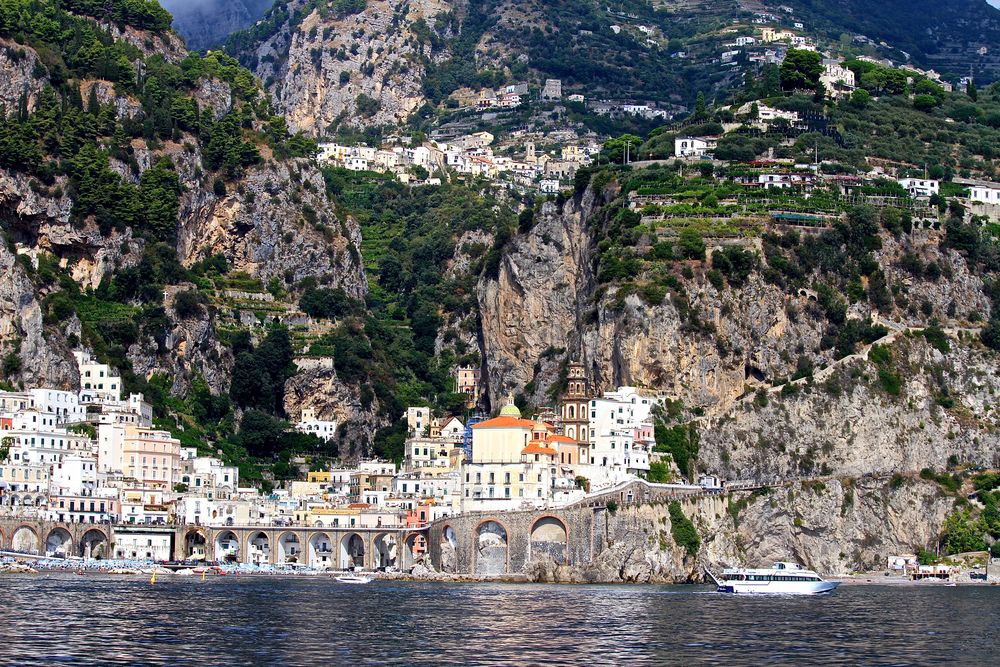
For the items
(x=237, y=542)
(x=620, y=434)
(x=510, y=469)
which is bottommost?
(x=237, y=542)

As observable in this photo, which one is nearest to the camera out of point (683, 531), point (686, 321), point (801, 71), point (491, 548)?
point (683, 531)

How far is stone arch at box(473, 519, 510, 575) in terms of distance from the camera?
116 meters

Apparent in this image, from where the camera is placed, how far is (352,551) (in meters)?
129

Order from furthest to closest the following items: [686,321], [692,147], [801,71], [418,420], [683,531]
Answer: [801,71], [692,147], [418,420], [686,321], [683,531]

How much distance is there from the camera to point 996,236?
148875mm

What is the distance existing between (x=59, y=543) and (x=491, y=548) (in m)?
26.7

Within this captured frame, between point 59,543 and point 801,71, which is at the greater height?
point 801,71

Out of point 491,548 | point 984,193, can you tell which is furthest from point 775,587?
point 984,193

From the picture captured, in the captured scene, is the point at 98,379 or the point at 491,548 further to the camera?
the point at 98,379

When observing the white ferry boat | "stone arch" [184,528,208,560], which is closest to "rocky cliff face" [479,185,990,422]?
the white ferry boat

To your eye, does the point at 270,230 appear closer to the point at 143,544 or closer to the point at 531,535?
the point at 143,544

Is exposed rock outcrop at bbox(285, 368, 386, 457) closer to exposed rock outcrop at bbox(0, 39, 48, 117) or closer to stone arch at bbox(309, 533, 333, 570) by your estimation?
stone arch at bbox(309, 533, 333, 570)

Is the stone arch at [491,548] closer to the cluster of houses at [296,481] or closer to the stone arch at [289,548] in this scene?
the cluster of houses at [296,481]

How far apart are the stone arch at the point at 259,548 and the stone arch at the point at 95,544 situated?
8.62 m
